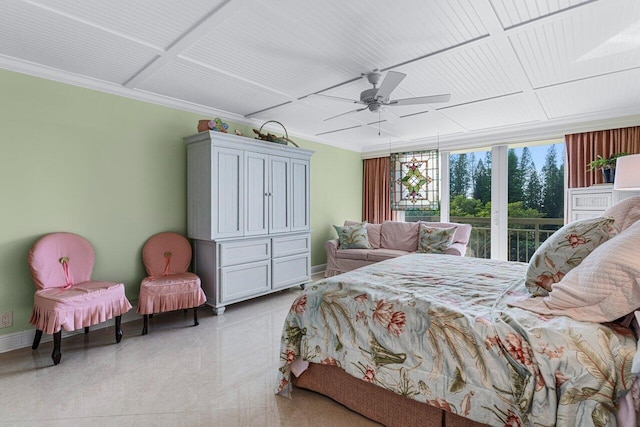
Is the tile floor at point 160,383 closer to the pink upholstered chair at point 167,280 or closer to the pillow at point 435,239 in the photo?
the pink upholstered chair at point 167,280

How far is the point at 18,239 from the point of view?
107 inches

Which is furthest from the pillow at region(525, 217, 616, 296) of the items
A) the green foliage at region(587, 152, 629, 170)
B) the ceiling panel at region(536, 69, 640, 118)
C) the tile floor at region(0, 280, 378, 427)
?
the green foliage at region(587, 152, 629, 170)

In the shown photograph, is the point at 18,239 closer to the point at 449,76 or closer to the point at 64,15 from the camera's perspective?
the point at 64,15

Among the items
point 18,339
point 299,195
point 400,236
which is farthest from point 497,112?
point 18,339

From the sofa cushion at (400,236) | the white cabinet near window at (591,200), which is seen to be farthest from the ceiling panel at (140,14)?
the white cabinet near window at (591,200)

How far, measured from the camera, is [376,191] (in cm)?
643

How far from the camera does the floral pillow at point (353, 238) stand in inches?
205

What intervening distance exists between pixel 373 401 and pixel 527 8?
8.33 ft

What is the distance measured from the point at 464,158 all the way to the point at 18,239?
6.03 m

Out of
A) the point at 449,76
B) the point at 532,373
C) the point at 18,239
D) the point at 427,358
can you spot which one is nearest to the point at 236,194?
the point at 18,239

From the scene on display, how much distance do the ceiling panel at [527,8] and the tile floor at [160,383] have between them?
259cm

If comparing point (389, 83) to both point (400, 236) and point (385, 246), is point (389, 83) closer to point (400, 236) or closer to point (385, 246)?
point (400, 236)

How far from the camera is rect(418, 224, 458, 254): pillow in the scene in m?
4.72

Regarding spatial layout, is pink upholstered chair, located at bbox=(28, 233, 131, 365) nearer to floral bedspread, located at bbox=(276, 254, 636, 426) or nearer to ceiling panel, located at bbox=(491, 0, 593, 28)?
floral bedspread, located at bbox=(276, 254, 636, 426)
